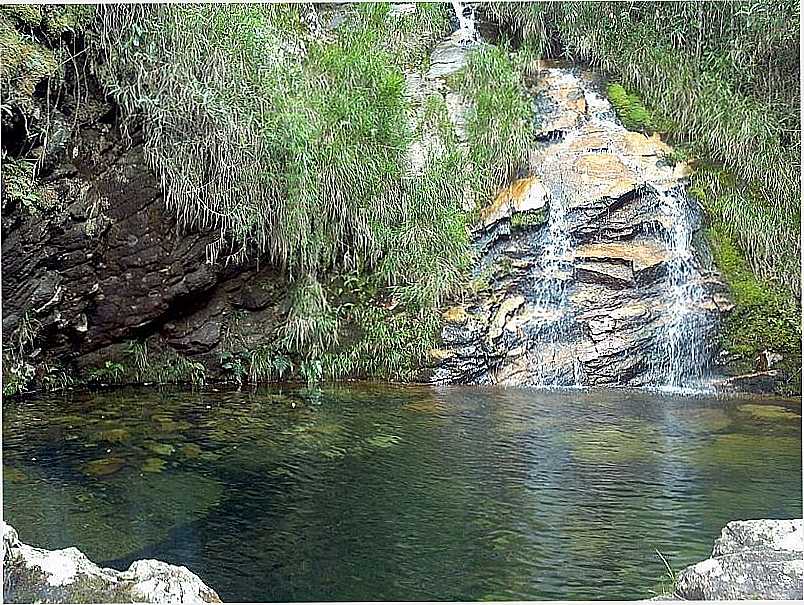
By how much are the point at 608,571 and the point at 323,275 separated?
173 inches

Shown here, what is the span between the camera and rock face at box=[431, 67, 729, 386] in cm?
657

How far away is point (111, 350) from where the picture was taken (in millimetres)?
6164

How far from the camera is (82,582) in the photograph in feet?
6.21

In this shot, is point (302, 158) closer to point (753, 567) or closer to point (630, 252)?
point (630, 252)

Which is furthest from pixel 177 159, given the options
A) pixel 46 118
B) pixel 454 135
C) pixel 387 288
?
pixel 454 135

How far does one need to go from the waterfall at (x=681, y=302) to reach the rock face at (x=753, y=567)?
4.34 m

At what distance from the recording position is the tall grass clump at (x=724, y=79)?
6.82 meters

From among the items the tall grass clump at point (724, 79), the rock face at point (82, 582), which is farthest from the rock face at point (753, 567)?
the tall grass clump at point (724, 79)

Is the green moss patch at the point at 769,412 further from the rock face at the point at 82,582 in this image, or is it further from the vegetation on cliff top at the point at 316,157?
the rock face at the point at 82,582

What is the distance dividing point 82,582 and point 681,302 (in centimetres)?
580

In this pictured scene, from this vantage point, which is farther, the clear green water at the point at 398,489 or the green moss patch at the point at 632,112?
the green moss patch at the point at 632,112

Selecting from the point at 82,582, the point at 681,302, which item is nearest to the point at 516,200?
the point at 681,302

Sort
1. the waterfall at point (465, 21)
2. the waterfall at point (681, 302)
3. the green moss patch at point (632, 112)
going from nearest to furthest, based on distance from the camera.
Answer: the waterfall at point (681, 302)
the green moss patch at point (632, 112)
the waterfall at point (465, 21)

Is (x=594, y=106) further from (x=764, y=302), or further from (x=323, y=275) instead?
(x=323, y=275)
